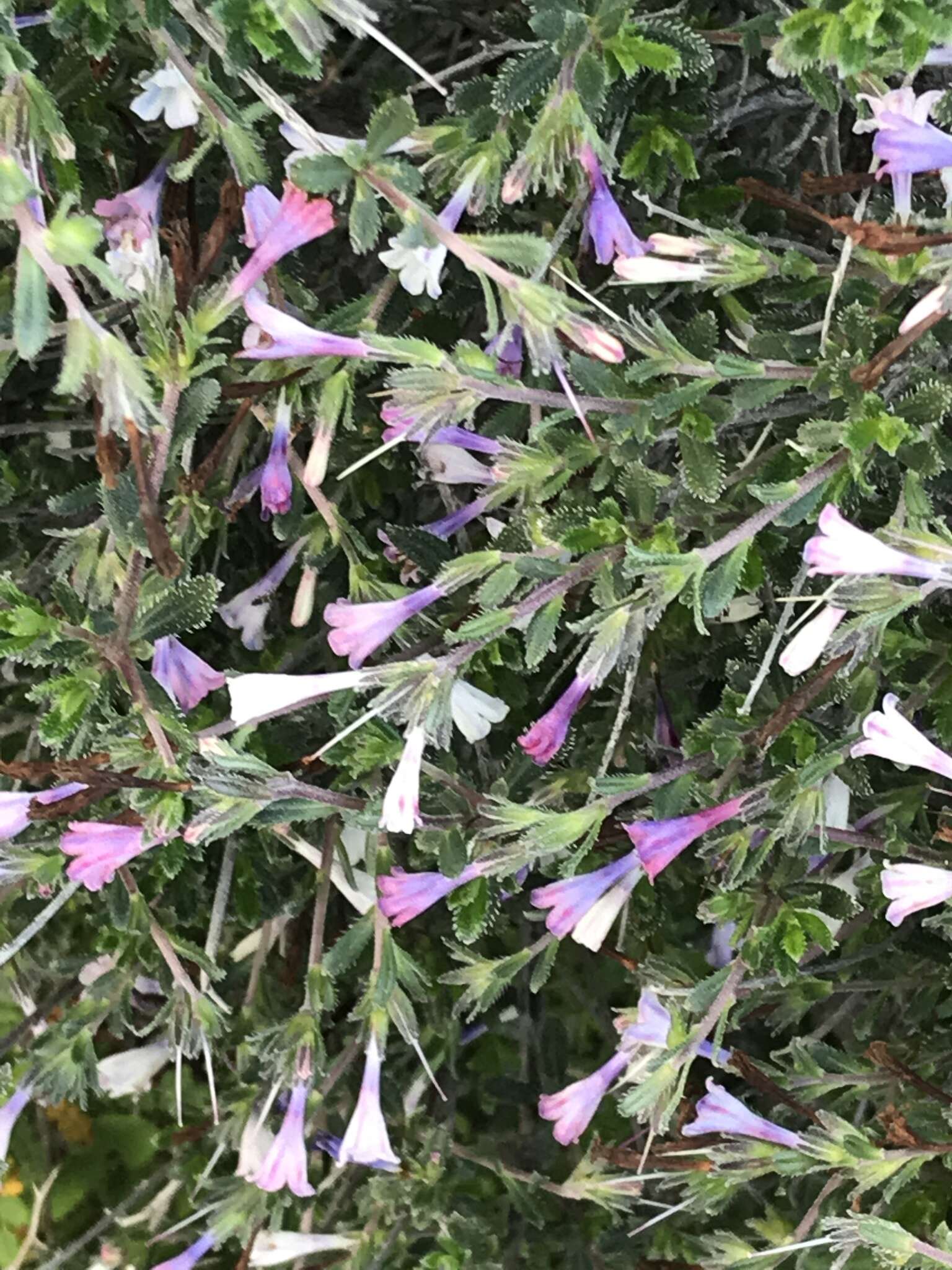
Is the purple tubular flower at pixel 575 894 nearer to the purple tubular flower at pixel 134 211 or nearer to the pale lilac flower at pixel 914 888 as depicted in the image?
the pale lilac flower at pixel 914 888

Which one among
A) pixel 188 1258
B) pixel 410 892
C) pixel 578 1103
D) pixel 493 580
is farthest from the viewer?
pixel 188 1258

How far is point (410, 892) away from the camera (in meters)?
0.78

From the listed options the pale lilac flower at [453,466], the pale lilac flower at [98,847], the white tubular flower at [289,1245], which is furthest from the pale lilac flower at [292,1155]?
the pale lilac flower at [453,466]

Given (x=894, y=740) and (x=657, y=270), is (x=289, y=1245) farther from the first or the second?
(x=657, y=270)

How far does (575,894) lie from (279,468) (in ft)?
1.21

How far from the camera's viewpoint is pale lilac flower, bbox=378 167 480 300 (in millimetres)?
695

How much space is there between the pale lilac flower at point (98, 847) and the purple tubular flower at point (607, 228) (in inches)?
18.9

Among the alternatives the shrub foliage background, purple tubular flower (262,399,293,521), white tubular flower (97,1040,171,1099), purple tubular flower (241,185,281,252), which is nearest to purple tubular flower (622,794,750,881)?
the shrub foliage background

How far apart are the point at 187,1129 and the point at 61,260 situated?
2.84ft

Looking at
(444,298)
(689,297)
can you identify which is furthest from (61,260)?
(689,297)

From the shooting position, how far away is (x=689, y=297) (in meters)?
0.86

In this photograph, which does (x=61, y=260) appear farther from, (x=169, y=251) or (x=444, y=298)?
(x=444, y=298)

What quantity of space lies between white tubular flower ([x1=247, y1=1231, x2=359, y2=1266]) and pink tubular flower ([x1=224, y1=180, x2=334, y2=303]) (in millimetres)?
778

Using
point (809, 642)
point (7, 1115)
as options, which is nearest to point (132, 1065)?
point (7, 1115)
